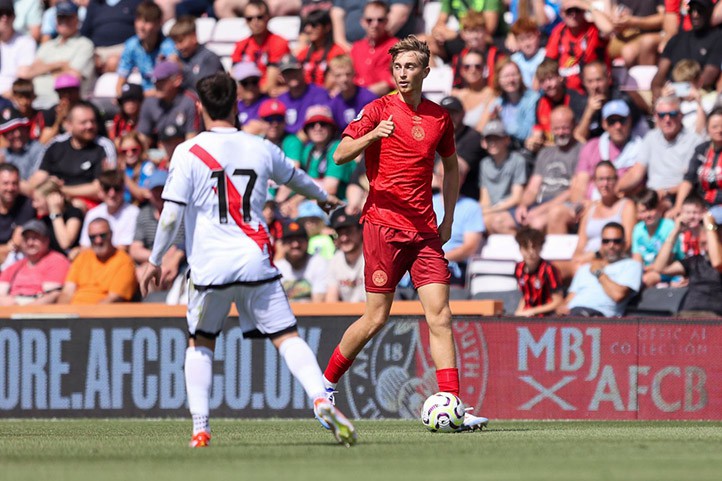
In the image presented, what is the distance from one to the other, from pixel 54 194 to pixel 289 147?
2.90 metres

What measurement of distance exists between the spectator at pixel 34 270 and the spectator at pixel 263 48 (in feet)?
11.8

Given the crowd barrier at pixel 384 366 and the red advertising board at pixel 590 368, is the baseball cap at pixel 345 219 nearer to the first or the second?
the crowd barrier at pixel 384 366

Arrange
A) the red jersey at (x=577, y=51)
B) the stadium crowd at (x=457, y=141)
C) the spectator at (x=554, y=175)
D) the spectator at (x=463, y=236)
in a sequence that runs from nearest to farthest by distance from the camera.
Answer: the stadium crowd at (x=457, y=141) < the spectator at (x=463, y=236) < the spectator at (x=554, y=175) < the red jersey at (x=577, y=51)

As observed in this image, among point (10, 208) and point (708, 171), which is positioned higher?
point (708, 171)

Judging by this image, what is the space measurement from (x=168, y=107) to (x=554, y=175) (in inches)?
200

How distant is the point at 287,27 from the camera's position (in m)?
18.9

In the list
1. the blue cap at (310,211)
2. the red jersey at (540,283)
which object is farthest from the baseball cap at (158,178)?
the red jersey at (540,283)

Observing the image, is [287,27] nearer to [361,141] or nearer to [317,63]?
[317,63]

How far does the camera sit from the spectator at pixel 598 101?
15.0 meters

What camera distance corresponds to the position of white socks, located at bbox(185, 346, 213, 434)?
793 cm

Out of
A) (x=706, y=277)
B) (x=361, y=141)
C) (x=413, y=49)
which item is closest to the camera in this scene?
(x=361, y=141)

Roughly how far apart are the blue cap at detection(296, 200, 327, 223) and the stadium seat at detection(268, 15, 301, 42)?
3.98m

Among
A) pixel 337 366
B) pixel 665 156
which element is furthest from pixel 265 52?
pixel 337 366

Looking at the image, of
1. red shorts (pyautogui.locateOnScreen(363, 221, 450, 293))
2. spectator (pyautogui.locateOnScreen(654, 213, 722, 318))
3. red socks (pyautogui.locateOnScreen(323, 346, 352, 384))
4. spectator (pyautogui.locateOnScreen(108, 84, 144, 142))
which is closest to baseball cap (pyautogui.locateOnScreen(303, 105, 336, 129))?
spectator (pyautogui.locateOnScreen(108, 84, 144, 142))
